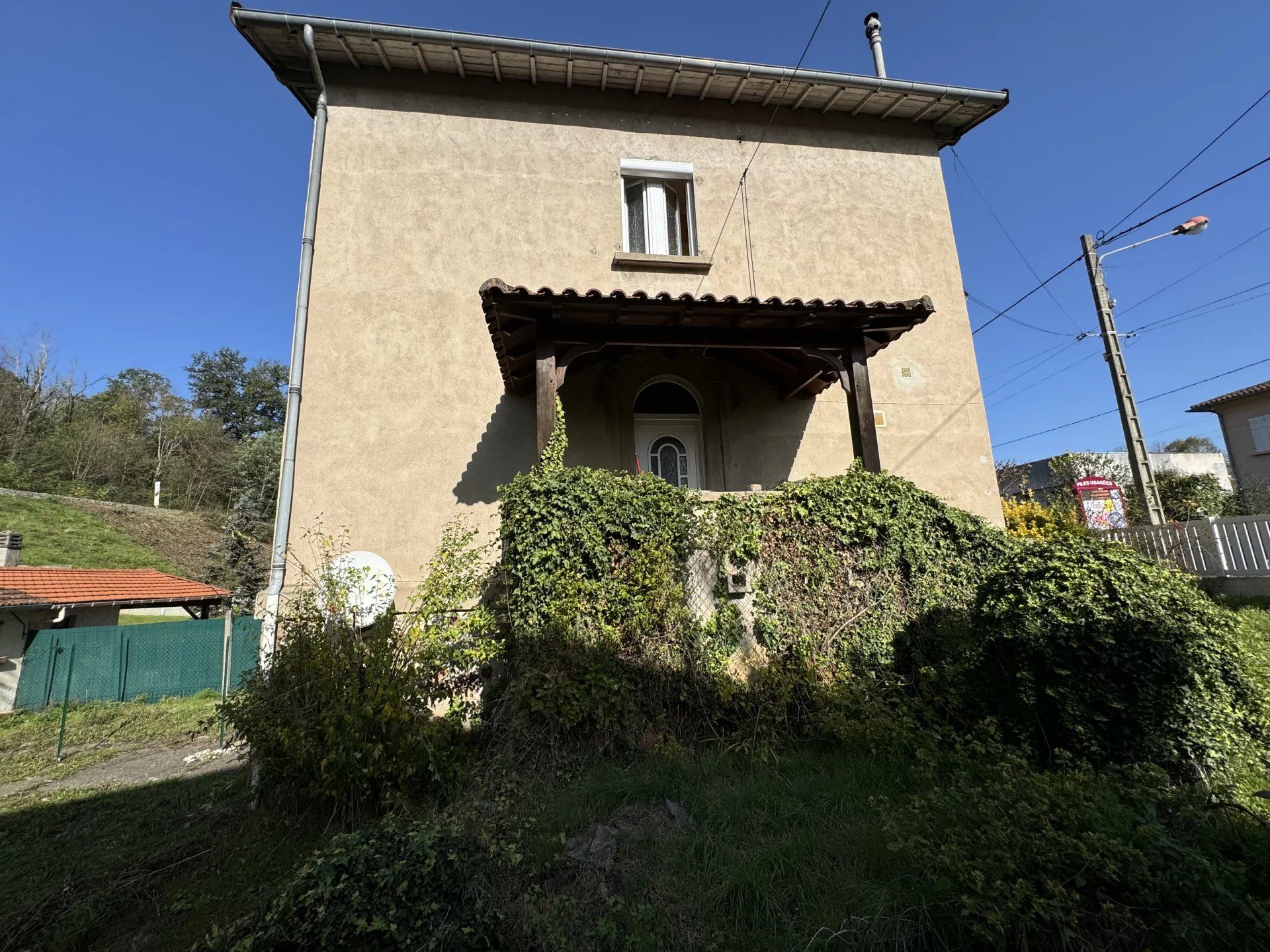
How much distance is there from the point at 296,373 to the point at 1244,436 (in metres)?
32.3

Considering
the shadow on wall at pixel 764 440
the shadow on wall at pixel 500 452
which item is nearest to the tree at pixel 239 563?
the shadow on wall at pixel 500 452

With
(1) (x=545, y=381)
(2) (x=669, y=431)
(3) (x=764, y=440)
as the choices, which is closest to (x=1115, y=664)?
(3) (x=764, y=440)

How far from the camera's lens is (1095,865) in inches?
84.0

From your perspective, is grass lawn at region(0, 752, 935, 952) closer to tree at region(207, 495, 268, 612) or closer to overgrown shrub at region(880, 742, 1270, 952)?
overgrown shrub at region(880, 742, 1270, 952)

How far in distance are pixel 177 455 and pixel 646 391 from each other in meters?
39.7

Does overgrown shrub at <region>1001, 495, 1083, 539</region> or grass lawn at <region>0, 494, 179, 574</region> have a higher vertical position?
grass lawn at <region>0, 494, 179, 574</region>

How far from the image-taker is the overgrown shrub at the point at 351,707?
3.79 metres

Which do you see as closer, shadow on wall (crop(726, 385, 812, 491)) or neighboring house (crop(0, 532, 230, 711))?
shadow on wall (crop(726, 385, 812, 491))

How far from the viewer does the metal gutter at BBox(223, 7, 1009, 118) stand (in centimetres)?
700

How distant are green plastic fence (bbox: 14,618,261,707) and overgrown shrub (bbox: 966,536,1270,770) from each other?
1158cm

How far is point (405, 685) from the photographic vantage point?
4.09 m

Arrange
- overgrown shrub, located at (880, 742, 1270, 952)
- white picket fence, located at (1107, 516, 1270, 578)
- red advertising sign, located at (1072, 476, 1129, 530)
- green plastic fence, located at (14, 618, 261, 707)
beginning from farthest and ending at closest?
green plastic fence, located at (14, 618, 261, 707) → red advertising sign, located at (1072, 476, 1129, 530) → white picket fence, located at (1107, 516, 1270, 578) → overgrown shrub, located at (880, 742, 1270, 952)

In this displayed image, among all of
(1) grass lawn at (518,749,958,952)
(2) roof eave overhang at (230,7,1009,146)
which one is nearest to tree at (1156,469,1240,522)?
(2) roof eave overhang at (230,7,1009,146)

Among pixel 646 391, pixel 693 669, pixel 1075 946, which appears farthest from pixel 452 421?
pixel 1075 946
